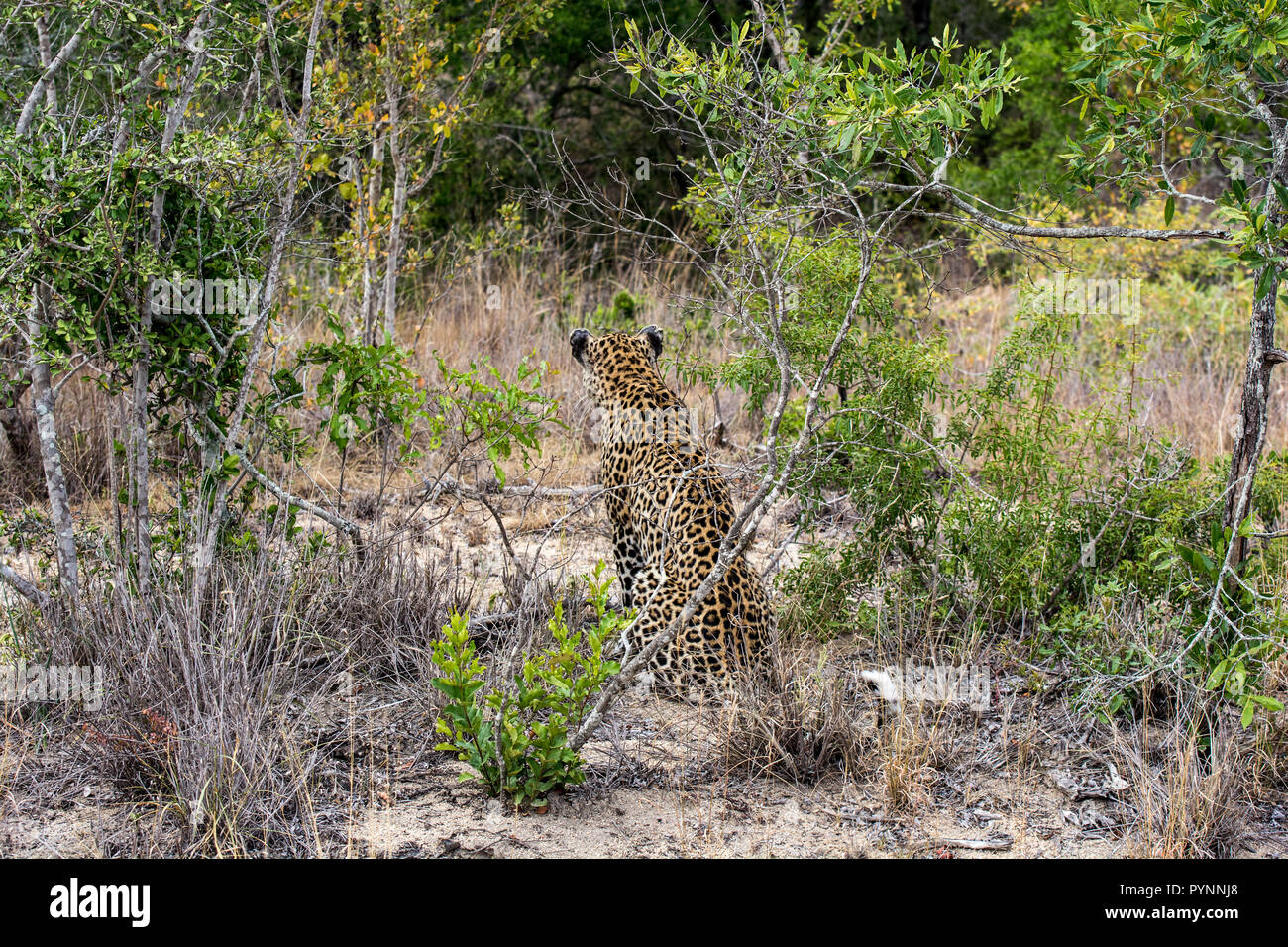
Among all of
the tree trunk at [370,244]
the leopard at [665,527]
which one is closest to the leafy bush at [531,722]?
the leopard at [665,527]

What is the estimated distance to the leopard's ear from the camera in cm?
578

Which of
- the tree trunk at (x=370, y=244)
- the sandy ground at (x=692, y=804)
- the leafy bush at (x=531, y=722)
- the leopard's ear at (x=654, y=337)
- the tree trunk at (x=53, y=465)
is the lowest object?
the sandy ground at (x=692, y=804)

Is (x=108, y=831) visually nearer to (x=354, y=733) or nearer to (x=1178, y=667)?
(x=354, y=733)

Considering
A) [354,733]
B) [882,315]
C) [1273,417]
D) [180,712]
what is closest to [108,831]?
[180,712]

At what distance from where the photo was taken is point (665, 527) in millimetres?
4426

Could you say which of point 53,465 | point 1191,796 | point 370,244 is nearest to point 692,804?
point 1191,796

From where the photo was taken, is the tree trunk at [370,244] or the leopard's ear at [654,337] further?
the tree trunk at [370,244]

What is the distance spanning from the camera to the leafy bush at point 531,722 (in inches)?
145

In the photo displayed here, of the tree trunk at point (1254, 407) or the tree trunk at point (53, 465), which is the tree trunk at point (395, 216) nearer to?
the tree trunk at point (53, 465)

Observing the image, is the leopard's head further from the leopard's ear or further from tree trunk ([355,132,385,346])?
tree trunk ([355,132,385,346])

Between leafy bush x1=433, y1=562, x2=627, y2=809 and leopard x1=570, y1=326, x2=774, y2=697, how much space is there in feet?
1.14

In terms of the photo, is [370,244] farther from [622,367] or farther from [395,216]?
[622,367]

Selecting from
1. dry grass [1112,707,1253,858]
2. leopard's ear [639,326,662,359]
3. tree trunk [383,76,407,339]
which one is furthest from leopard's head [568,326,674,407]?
dry grass [1112,707,1253,858]

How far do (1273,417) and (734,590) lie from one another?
4.92 m
